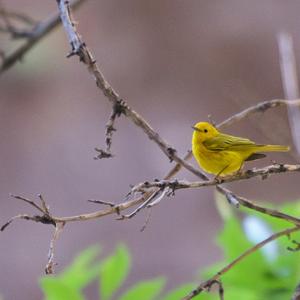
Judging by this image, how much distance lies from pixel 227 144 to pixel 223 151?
11 millimetres

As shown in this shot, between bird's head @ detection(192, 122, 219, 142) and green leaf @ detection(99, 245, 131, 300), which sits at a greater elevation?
bird's head @ detection(192, 122, 219, 142)

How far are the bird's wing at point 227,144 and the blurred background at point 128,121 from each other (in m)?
2.63

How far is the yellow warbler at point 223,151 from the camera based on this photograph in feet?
3.30

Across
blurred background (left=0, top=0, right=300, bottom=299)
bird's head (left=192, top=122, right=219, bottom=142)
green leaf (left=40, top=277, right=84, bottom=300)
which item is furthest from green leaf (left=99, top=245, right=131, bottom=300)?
blurred background (left=0, top=0, right=300, bottom=299)

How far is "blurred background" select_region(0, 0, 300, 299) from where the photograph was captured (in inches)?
149

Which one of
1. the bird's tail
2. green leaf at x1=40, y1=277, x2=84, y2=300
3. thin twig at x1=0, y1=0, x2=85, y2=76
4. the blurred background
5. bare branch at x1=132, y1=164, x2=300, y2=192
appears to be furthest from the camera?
the blurred background

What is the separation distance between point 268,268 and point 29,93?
3.09m

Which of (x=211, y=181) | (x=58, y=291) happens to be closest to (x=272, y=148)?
(x=211, y=181)

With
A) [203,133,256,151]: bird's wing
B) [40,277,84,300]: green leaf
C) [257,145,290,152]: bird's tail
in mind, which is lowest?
[40,277,84,300]: green leaf

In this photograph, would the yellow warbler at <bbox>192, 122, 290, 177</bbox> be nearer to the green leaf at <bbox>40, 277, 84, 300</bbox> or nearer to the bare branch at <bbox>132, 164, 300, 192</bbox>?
the bare branch at <bbox>132, 164, 300, 192</bbox>

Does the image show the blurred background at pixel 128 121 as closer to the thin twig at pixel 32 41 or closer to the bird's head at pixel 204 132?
the thin twig at pixel 32 41

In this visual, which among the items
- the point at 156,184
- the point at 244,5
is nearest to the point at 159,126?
the point at 244,5

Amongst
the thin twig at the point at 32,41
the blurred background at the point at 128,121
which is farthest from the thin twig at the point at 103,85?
the blurred background at the point at 128,121

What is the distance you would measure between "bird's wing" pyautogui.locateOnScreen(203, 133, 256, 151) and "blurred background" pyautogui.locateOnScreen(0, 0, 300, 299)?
2.63 m
